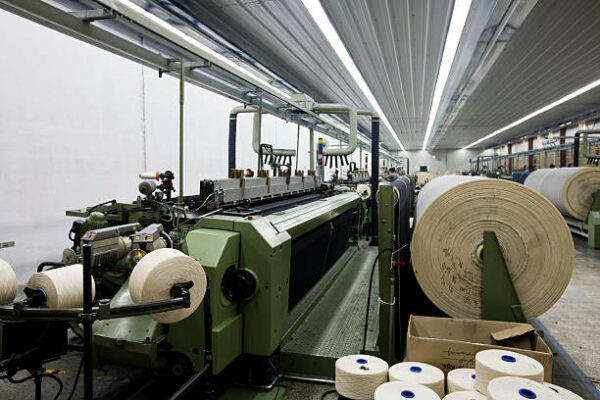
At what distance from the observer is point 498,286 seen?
6.18ft

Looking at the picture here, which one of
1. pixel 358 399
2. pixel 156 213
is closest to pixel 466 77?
pixel 156 213

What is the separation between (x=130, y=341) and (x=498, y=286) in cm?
173

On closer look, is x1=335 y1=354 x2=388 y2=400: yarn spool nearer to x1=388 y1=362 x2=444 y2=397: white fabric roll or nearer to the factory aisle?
x1=388 y1=362 x2=444 y2=397: white fabric roll

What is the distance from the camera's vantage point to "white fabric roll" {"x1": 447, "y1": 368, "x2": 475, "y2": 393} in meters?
1.53

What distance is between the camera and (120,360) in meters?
1.83

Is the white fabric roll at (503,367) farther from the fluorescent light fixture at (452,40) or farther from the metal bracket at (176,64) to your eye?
the fluorescent light fixture at (452,40)

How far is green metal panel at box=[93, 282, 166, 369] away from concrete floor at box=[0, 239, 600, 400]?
441 mm

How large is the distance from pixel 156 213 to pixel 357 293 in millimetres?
1935

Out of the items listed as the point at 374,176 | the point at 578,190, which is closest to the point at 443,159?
the point at 578,190

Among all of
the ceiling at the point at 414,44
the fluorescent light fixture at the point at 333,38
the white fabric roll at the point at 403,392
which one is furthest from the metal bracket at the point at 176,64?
the white fabric roll at the point at 403,392

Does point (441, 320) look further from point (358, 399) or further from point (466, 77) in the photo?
point (466, 77)

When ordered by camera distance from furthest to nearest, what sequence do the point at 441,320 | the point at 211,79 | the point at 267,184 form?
the point at 267,184
the point at 211,79
the point at 441,320

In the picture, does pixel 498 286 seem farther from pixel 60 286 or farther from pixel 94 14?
pixel 94 14

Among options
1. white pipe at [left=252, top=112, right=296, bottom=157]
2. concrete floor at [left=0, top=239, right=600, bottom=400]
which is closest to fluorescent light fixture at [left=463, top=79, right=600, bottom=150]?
concrete floor at [left=0, top=239, right=600, bottom=400]
